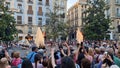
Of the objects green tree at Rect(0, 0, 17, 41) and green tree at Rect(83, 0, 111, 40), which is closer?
green tree at Rect(0, 0, 17, 41)

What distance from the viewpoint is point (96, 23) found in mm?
39406

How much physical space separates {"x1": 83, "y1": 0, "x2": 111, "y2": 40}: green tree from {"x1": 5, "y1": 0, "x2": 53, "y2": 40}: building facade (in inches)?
900

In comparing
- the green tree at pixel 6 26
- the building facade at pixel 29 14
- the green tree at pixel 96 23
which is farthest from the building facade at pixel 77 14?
the green tree at pixel 6 26

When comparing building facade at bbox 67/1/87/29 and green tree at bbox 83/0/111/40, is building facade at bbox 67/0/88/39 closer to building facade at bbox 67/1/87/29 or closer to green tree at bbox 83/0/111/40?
building facade at bbox 67/1/87/29

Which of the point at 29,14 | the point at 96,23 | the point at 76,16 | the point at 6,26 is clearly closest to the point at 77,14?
the point at 76,16

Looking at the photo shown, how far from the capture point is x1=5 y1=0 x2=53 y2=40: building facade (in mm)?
62594

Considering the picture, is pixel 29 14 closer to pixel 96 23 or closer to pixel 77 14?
pixel 77 14

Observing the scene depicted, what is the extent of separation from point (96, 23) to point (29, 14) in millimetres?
27216

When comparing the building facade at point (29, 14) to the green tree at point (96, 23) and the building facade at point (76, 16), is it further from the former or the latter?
the green tree at point (96, 23)

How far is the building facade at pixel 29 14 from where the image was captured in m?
62.6

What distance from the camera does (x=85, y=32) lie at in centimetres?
3950

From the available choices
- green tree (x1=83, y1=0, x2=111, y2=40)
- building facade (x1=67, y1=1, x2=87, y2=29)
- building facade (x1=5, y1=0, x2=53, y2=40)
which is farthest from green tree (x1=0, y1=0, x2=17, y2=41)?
building facade (x1=67, y1=1, x2=87, y2=29)

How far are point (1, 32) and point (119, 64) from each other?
74.2 ft

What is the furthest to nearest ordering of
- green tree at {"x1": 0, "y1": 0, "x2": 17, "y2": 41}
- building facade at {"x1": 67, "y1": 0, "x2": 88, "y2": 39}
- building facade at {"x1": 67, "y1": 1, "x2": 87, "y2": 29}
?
building facade at {"x1": 67, "y1": 1, "x2": 87, "y2": 29}, building facade at {"x1": 67, "y1": 0, "x2": 88, "y2": 39}, green tree at {"x1": 0, "y1": 0, "x2": 17, "y2": 41}
